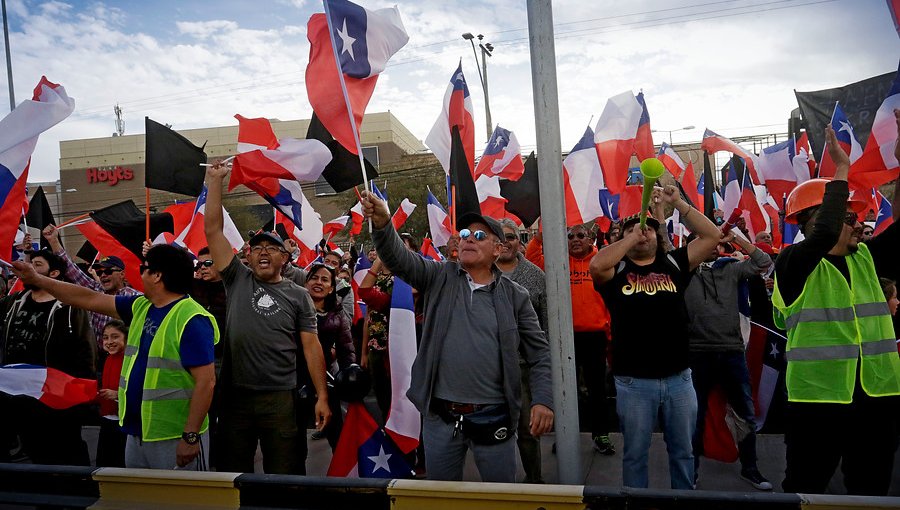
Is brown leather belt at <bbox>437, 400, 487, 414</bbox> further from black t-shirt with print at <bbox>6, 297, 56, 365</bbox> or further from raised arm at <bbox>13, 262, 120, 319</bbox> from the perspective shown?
black t-shirt with print at <bbox>6, 297, 56, 365</bbox>

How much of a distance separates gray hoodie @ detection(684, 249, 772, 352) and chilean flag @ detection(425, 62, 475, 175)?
200cm

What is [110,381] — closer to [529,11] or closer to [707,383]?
[529,11]

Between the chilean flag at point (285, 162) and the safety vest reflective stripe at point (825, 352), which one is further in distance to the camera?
the chilean flag at point (285, 162)

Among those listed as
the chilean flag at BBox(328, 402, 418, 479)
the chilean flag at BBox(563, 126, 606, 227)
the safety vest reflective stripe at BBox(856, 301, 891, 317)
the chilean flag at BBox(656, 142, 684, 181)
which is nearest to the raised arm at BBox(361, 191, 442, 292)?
the chilean flag at BBox(328, 402, 418, 479)

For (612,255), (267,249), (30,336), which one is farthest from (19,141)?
(612,255)

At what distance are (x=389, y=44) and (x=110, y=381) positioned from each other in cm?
300

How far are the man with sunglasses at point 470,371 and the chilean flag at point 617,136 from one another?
14.9ft

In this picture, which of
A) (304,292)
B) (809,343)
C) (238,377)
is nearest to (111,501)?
(238,377)

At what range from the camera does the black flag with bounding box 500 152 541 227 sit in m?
8.64

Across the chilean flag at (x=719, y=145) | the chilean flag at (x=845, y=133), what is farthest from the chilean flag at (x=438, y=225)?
the chilean flag at (x=845, y=133)

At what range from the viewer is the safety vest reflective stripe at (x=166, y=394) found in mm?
3414

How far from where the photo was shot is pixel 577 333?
5918 mm

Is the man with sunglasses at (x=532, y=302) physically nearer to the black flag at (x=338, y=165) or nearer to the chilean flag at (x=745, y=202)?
the black flag at (x=338, y=165)

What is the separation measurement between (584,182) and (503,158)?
1098 millimetres
